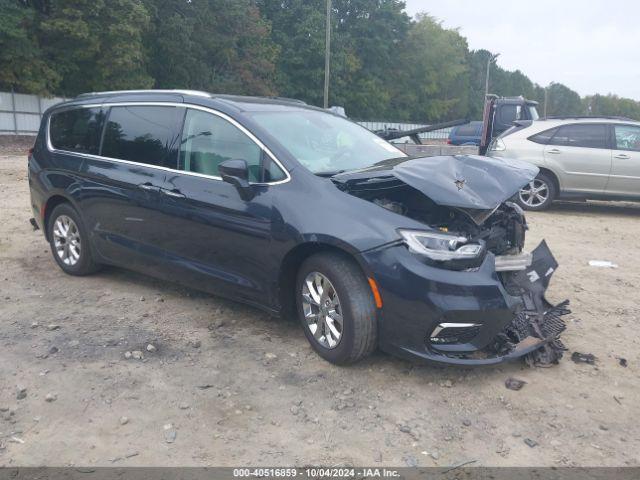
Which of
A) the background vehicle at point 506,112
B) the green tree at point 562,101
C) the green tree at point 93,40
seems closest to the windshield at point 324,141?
the background vehicle at point 506,112

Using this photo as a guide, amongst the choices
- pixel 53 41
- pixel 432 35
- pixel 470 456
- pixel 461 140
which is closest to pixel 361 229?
pixel 470 456

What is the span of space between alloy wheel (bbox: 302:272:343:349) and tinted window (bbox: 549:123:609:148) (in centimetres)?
788

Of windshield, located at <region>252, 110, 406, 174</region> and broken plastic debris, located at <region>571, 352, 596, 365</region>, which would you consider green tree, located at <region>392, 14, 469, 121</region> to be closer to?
windshield, located at <region>252, 110, 406, 174</region>

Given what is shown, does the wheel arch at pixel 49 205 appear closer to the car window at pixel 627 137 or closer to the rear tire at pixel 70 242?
the rear tire at pixel 70 242

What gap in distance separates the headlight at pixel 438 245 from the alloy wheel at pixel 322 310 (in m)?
0.59

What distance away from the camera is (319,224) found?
12.8 ft

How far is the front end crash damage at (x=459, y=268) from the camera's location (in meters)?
3.62

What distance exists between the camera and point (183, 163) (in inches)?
188

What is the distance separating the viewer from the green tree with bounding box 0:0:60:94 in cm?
2884

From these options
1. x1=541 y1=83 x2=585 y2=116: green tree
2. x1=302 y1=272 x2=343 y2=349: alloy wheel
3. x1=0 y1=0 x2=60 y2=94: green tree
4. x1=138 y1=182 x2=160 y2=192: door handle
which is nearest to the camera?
x1=302 y1=272 x2=343 y2=349: alloy wheel

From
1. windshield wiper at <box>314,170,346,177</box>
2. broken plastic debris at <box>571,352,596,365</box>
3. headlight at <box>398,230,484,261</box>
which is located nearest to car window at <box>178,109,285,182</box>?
windshield wiper at <box>314,170,346,177</box>

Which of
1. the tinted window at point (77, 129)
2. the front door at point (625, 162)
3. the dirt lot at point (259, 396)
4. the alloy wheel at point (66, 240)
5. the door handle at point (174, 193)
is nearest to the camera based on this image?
the dirt lot at point (259, 396)

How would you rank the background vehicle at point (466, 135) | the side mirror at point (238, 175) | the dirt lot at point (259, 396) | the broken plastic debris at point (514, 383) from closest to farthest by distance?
1. the dirt lot at point (259, 396)
2. the broken plastic debris at point (514, 383)
3. the side mirror at point (238, 175)
4. the background vehicle at point (466, 135)

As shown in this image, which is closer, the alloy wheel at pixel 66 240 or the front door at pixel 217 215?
the front door at pixel 217 215
